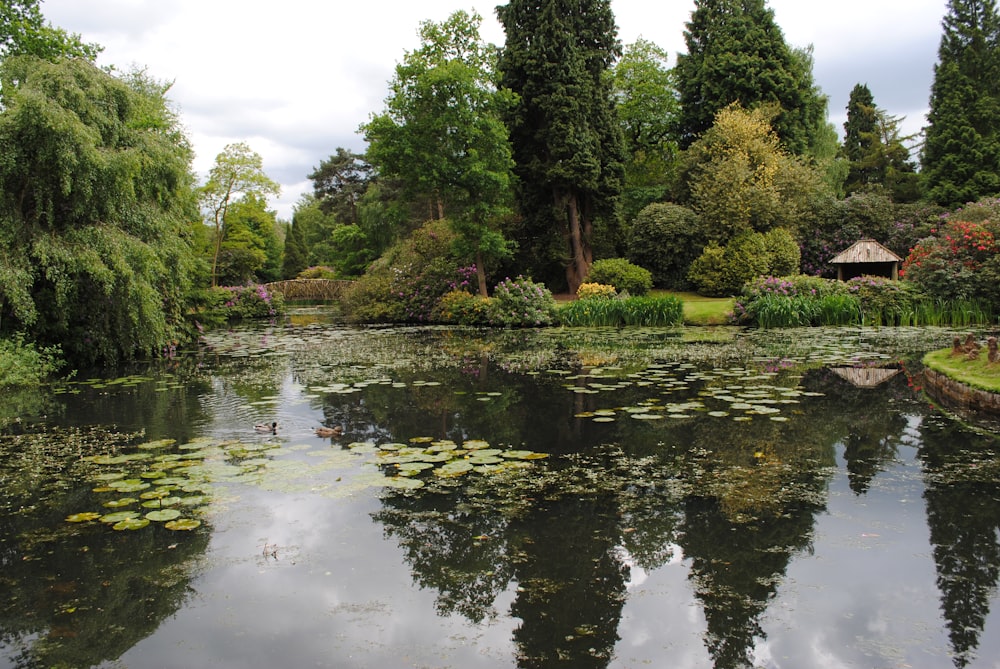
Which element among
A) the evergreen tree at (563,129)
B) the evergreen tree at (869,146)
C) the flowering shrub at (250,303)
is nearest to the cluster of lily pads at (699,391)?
the evergreen tree at (563,129)

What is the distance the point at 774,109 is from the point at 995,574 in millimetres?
26979

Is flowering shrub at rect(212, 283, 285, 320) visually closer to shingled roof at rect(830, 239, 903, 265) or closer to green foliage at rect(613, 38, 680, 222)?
green foliage at rect(613, 38, 680, 222)

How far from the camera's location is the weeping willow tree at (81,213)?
10852 millimetres

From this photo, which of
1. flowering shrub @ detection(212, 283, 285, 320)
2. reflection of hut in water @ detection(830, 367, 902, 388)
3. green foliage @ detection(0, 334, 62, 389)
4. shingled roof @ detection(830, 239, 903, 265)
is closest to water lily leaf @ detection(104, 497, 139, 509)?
green foliage @ detection(0, 334, 62, 389)

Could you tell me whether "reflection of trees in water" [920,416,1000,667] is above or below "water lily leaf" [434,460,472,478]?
below

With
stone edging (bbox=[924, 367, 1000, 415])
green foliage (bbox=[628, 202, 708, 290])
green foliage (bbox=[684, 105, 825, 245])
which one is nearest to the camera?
stone edging (bbox=[924, 367, 1000, 415])

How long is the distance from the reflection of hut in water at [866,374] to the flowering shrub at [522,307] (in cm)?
1114

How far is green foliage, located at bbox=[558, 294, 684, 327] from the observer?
19.1 metres

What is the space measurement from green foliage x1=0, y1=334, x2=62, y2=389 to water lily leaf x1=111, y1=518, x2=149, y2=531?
7.53 meters

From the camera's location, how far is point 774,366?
423 inches

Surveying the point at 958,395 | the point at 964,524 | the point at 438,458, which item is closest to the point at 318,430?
the point at 438,458

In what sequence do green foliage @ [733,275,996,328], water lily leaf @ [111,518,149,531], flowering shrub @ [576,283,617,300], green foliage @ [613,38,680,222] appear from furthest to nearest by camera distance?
green foliage @ [613,38,680,222] → flowering shrub @ [576,283,617,300] → green foliage @ [733,275,996,328] → water lily leaf @ [111,518,149,531]

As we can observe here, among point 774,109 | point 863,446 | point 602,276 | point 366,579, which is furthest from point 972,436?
point 774,109

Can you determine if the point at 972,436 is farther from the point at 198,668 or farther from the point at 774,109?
the point at 774,109
